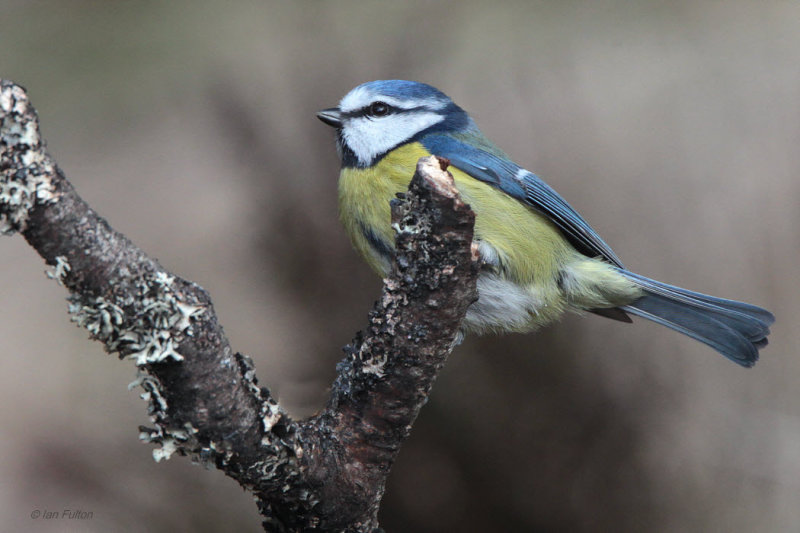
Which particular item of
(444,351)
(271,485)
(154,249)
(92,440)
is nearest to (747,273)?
(444,351)

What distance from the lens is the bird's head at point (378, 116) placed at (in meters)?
1.77

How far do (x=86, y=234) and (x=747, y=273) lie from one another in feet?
5.73

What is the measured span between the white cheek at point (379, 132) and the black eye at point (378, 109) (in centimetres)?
A: 1

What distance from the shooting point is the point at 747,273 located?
6.39ft

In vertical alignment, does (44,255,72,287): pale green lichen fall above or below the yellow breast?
below

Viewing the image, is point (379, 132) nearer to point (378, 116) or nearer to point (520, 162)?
point (378, 116)

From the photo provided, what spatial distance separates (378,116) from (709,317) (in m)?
0.96

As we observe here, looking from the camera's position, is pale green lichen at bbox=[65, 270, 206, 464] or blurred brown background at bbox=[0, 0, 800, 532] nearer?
pale green lichen at bbox=[65, 270, 206, 464]

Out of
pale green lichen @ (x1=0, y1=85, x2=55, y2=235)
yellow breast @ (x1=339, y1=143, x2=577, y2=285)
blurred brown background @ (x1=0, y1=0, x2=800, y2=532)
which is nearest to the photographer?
pale green lichen @ (x1=0, y1=85, x2=55, y2=235)

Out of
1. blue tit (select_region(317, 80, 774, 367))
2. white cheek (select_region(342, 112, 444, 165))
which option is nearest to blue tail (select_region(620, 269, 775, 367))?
blue tit (select_region(317, 80, 774, 367))

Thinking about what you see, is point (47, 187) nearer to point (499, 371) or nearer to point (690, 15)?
point (499, 371)

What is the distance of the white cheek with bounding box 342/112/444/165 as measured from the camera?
1741 millimetres

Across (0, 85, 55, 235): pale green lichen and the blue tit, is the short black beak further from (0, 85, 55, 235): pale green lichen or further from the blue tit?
(0, 85, 55, 235): pale green lichen

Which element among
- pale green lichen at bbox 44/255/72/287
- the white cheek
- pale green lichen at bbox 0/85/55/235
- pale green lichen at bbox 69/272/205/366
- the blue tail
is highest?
the white cheek
